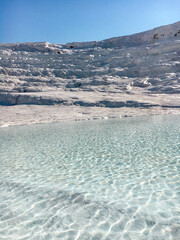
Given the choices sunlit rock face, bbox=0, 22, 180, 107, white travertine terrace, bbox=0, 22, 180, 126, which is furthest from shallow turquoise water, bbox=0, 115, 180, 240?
sunlit rock face, bbox=0, 22, 180, 107

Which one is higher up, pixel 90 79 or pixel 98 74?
pixel 98 74

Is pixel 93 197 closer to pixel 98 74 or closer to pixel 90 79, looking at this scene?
pixel 90 79

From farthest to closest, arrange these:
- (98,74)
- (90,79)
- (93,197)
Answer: (98,74) < (90,79) < (93,197)

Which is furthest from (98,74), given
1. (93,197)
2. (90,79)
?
(93,197)

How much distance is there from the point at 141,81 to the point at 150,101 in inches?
390

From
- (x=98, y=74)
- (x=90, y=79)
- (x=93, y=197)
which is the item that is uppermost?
(x=98, y=74)

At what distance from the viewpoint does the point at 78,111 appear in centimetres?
3328

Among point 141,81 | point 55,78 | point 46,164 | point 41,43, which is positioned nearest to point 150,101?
point 141,81

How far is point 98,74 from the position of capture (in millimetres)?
48844

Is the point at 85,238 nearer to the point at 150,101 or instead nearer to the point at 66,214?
the point at 66,214

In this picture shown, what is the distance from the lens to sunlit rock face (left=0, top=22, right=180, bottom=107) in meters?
37.4

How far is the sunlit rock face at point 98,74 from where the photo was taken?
3738cm

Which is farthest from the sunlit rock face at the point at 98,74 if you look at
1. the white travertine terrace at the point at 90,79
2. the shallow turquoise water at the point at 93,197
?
the shallow turquoise water at the point at 93,197

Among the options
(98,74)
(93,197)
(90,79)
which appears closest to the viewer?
(93,197)
